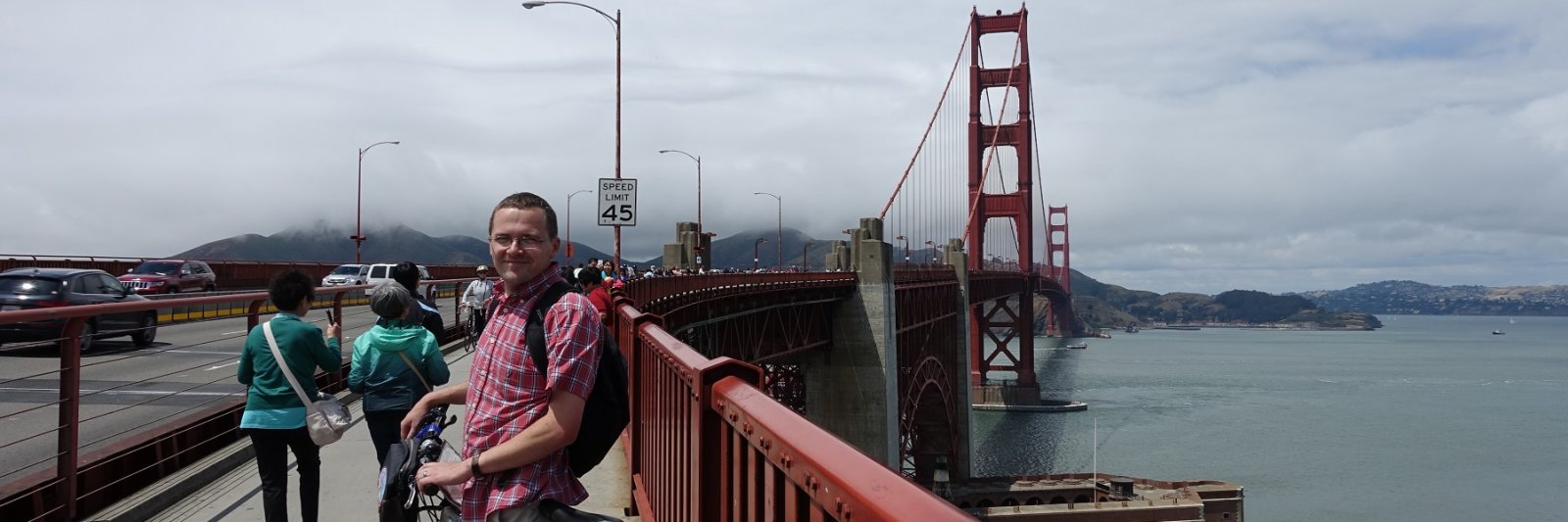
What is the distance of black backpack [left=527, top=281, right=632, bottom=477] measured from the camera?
263 centimetres

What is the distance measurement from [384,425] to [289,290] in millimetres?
822

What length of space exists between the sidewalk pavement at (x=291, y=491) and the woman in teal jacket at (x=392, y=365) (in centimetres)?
137

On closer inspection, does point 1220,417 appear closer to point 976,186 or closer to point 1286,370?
point 976,186

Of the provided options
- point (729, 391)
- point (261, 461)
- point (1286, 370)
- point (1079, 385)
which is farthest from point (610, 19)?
point (1286, 370)

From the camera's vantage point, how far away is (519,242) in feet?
8.88

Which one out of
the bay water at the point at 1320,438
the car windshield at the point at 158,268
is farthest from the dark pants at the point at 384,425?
the bay water at the point at 1320,438

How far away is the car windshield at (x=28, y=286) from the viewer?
48.9 ft

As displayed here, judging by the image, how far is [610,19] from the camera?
22.3 metres

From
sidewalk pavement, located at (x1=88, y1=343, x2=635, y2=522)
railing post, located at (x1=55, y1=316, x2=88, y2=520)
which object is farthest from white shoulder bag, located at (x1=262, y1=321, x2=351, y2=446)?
railing post, located at (x1=55, y1=316, x2=88, y2=520)

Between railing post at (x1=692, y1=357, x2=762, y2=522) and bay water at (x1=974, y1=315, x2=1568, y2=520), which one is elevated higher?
railing post at (x1=692, y1=357, x2=762, y2=522)

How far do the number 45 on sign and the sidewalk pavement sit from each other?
10720 mm

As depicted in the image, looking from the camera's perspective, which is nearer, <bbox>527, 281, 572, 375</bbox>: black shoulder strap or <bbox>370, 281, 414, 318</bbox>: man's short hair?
<bbox>527, 281, 572, 375</bbox>: black shoulder strap

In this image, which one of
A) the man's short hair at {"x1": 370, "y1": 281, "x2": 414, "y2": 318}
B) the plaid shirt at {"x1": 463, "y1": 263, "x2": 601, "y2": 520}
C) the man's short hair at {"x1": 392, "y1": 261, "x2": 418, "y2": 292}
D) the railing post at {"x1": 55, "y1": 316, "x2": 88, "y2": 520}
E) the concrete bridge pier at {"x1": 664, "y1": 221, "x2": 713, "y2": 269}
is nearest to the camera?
the plaid shirt at {"x1": 463, "y1": 263, "x2": 601, "y2": 520}

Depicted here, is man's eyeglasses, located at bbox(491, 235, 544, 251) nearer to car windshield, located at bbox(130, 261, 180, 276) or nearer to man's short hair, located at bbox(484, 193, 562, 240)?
man's short hair, located at bbox(484, 193, 562, 240)
